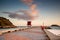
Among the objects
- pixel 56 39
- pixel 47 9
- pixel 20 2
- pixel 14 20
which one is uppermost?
pixel 20 2

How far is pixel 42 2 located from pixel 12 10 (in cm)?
246

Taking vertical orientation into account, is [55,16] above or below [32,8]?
below

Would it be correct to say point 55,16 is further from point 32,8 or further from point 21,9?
point 21,9

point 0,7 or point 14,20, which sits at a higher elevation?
point 0,7

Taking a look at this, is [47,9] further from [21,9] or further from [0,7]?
[0,7]

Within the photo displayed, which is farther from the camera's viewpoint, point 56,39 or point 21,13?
point 21,13

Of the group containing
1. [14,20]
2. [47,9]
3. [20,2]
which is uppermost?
[20,2]

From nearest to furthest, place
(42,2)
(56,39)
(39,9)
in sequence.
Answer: (56,39) → (42,2) → (39,9)

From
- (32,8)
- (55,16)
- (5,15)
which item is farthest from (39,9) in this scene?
(5,15)

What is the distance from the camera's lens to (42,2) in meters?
9.77

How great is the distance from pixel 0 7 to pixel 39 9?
10.2 ft

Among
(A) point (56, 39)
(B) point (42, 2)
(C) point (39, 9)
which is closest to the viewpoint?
(A) point (56, 39)

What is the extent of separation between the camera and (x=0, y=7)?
10.1 metres

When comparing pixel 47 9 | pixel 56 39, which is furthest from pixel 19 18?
pixel 56 39
